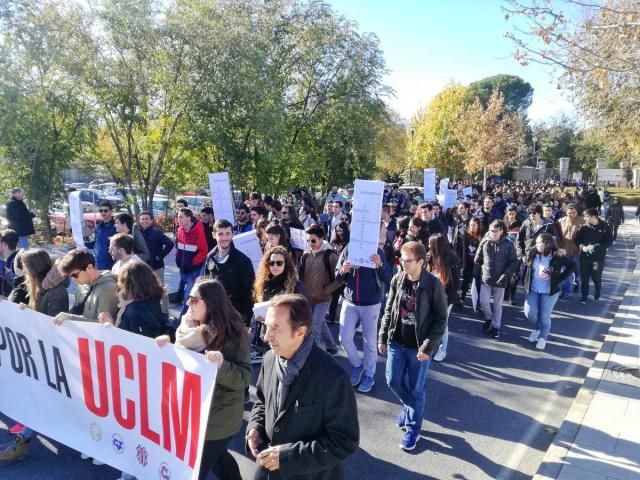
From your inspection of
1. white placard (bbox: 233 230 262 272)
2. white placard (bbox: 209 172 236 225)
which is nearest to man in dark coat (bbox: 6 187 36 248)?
white placard (bbox: 209 172 236 225)

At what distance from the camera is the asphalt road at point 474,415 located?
409cm

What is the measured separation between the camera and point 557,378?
609 centimetres

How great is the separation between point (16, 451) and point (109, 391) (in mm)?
1382

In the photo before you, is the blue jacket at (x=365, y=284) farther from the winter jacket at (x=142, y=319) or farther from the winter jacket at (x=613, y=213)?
the winter jacket at (x=613, y=213)

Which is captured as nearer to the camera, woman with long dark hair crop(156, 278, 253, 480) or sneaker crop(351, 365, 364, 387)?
woman with long dark hair crop(156, 278, 253, 480)

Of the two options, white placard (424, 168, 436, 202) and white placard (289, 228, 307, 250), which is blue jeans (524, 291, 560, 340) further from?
white placard (424, 168, 436, 202)

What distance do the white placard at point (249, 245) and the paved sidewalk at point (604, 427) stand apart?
3863 mm

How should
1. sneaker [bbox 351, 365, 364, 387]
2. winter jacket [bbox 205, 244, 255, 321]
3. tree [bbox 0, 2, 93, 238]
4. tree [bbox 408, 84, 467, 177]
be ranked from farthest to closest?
1. tree [bbox 408, 84, 467, 177]
2. tree [bbox 0, 2, 93, 238]
3. sneaker [bbox 351, 365, 364, 387]
4. winter jacket [bbox 205, 244, 255, 321]

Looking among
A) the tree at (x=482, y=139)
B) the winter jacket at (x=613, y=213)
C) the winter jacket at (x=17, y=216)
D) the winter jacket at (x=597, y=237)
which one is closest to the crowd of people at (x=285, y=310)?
the winter jacket at (x=597, y=237)

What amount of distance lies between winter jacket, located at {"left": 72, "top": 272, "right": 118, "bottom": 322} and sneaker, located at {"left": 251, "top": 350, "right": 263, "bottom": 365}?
101 inches

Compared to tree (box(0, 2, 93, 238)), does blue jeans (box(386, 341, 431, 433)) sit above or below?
below

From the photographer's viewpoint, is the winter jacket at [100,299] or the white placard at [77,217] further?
the white placard at [77,217]

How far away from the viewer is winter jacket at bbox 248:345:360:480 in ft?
7.45

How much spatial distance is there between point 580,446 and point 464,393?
55.0 inches
